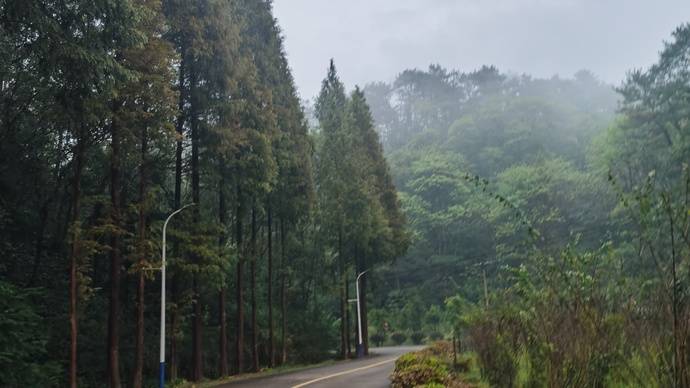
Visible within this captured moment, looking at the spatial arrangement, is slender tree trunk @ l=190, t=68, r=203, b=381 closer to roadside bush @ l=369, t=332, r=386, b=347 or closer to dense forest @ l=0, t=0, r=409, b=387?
dense forest @ l=0, t=0, r=409, b=387

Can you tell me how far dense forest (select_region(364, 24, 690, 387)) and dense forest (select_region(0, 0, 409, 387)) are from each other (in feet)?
24.9

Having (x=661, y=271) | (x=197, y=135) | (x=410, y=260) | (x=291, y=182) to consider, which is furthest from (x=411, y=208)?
(x=661, y=271)

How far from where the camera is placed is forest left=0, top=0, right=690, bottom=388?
682cm

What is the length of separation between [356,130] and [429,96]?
60.3 m

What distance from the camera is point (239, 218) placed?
22.9 meters

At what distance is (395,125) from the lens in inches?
3767

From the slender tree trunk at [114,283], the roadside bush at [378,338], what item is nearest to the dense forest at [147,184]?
the slender tree trunk at [114,283]

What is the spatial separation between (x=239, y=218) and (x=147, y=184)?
15.6ft

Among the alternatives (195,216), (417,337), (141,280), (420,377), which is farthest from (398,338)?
(420,377)

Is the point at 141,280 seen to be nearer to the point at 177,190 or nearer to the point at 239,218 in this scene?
the point at 177,190

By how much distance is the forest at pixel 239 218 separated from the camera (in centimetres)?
682

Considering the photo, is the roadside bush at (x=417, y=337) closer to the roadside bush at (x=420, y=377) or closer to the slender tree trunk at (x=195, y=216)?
the slender tree trunk at (x=195, y=216)

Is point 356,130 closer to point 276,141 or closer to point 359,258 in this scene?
point 359,258

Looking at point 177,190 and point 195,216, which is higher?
point 177,190
